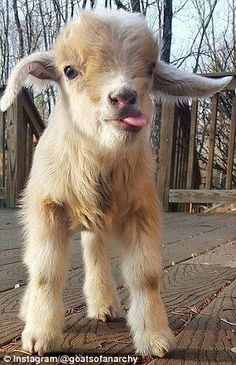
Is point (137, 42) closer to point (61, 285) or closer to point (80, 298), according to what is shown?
point (61, 285)

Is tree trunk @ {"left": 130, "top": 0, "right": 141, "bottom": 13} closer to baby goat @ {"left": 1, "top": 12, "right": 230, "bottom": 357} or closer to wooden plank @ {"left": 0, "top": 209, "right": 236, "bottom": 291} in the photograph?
wooden plank @ {"left": 0, "top": 209, "right": 236, "bottom": 291}

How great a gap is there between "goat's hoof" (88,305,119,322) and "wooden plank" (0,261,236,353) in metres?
0.03

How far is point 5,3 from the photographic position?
1228 cm

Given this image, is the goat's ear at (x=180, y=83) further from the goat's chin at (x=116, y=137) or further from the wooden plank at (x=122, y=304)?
the wooden plank at (x=122, y=304)

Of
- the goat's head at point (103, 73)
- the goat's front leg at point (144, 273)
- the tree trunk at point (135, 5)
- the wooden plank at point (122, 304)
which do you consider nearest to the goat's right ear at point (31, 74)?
the goat's head at point (103, 73)

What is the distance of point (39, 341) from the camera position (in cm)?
159

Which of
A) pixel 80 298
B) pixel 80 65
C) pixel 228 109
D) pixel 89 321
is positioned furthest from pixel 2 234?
pixel 228 109

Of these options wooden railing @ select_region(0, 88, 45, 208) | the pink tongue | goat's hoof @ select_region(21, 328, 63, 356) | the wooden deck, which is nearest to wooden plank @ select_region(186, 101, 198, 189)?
wooden railing @ select_region(0, 88, 45, 208)

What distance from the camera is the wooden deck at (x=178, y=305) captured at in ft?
5.32

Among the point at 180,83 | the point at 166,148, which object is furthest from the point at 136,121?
the point at 166,148

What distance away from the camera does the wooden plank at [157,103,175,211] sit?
19.1 ft

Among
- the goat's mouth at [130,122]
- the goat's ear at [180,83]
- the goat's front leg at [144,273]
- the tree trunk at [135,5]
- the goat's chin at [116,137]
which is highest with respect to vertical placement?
the tree trunk at [135,5]

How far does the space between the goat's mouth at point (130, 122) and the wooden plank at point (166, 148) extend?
13.9 ft

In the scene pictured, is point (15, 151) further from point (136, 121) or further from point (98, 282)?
point (136, 121)
